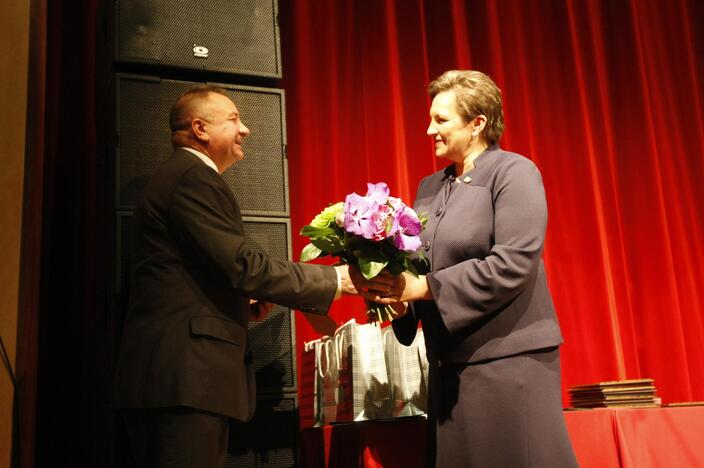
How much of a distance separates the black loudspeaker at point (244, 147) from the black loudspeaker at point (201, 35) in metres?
0.08

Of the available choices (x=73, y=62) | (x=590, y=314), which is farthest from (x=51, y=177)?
(x=590, y=314)

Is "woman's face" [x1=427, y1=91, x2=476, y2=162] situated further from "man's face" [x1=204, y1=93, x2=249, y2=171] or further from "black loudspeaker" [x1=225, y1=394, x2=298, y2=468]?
"black loudspeaker" [x1=225, y1=394, x2=298, y2=468]

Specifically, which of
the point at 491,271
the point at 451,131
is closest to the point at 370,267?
the point at 491,271

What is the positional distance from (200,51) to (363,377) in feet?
4.27

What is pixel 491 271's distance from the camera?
196 centimetres

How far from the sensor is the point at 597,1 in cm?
471

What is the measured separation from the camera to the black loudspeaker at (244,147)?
8.22 ft

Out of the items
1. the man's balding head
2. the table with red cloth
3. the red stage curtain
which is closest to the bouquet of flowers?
the man's balding head

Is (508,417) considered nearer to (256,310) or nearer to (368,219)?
(368,219)

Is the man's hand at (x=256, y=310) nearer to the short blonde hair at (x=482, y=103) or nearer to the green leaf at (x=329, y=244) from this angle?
Answer: the green leaf at (x=329, y=244)

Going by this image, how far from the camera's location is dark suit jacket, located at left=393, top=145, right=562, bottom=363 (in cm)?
196

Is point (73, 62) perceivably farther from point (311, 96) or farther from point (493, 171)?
point (493, 171)

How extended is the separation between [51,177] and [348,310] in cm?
149

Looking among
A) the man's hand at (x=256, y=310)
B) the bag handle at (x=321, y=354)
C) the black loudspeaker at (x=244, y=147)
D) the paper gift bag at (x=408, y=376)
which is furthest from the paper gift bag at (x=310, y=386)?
the black loudspeaker at (x=244, y=147)
